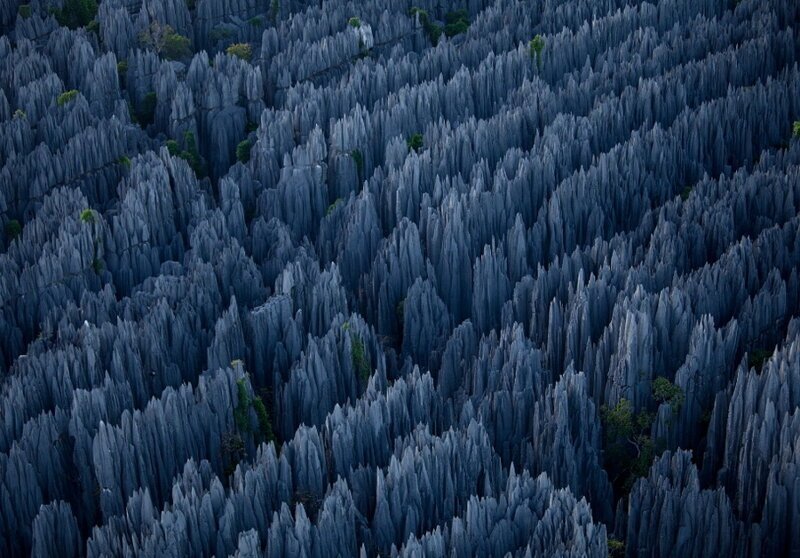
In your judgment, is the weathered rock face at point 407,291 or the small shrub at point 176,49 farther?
the small shrub at point 176,49

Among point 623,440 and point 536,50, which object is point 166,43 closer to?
point 536,50

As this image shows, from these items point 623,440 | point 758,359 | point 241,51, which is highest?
point 241,51

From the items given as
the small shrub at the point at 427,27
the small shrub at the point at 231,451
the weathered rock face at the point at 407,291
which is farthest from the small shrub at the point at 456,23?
the small shrub at the point at 231,451

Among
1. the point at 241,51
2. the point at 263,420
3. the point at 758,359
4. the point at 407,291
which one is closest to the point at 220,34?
the point at 241,51

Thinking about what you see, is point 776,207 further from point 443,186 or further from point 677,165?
point 443,186

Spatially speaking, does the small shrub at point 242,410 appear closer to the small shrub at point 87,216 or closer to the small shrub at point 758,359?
the small shrub at point 87,216

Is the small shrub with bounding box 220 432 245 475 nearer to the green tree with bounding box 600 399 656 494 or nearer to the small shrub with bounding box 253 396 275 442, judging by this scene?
the small shrub with bounding box 253 396 275 442
